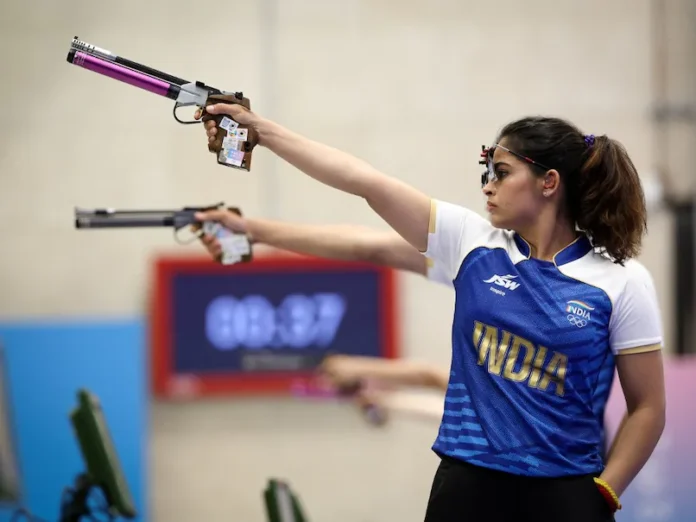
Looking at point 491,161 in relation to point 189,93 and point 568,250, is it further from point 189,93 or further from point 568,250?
point 189,93

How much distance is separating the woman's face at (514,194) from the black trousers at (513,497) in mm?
545

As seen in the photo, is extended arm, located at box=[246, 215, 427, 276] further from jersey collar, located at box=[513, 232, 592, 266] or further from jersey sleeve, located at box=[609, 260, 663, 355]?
jersey sleeve, located at box=[609, 260, 663, 355]

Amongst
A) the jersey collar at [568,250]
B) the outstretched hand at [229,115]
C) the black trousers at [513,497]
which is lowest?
the black trousers at [513,497]

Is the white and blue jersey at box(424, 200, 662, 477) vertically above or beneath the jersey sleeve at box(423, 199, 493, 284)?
beneath

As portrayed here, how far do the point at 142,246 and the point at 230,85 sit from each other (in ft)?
3.33

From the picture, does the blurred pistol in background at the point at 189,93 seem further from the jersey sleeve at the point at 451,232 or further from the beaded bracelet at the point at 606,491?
the beaded bracelet at the point at 606,491

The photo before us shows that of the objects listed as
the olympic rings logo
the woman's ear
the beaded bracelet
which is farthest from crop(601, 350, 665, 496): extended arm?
the woman's ear

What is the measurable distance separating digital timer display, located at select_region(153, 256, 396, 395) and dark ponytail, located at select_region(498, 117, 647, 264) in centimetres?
297

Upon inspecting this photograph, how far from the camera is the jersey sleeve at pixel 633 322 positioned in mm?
2088

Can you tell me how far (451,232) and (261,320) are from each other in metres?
3.00

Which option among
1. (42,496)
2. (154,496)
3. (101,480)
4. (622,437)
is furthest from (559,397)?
(154,496)

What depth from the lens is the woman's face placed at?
213 cm

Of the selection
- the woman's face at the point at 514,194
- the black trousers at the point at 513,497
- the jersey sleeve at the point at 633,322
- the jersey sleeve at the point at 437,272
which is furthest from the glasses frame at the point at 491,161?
the black trousers at the point at 513,497

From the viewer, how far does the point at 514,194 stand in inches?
83.7
